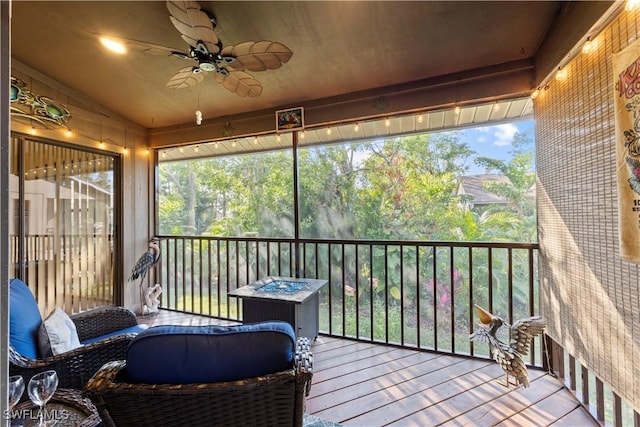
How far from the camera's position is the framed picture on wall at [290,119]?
324 cm

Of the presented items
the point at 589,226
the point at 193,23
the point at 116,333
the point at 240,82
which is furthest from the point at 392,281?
the point at 193,23

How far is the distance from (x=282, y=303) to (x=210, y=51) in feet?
6.20

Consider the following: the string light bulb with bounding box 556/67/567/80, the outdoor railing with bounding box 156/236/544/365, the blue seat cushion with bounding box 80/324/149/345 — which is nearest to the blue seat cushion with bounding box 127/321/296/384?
the blue seat cushion with bounding box 80/324/149/345

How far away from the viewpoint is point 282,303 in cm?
227

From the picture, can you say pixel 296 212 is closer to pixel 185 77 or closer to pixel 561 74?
pixel 185 77

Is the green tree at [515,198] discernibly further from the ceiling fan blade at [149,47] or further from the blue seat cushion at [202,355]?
the ceiling fan blade at [149,47]

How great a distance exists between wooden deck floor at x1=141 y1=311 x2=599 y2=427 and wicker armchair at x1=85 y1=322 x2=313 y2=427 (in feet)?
3.45

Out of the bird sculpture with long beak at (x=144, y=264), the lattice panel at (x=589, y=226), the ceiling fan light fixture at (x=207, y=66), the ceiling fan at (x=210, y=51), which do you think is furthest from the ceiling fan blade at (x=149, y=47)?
the bird sculpture with long beak at (x=144, y=264)

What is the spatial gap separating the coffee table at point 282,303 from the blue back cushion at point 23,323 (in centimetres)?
118

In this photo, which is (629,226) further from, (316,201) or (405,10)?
(316,201)

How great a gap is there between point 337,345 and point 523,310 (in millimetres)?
1745

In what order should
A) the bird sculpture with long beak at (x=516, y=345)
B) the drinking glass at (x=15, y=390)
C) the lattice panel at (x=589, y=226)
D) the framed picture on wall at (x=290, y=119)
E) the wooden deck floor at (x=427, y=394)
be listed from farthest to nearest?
the framed picture on wall at (x=290, y=119)
the bird sculpture with long beak at (x=516, y=345)
the wooden deck floor at (x=427, y=394)
the lattice panel at (x=589, y=226)
the drinking glass at (x=15, y=390)

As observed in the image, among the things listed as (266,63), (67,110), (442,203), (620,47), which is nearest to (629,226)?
(620,47)

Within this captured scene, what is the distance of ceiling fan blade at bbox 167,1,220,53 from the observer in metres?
1.62
